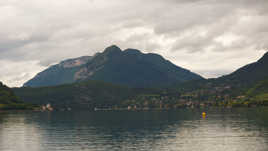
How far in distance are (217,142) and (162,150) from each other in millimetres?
24706

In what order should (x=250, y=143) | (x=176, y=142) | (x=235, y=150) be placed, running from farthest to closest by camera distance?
(x=176, y=142), (x=250, y=143), (x=235, y=150)

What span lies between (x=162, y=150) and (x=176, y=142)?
18542 mm

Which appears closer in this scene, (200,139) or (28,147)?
(28,147)

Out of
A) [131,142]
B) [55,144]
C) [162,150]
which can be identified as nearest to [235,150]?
[162,150]

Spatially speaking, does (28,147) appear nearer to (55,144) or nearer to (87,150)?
(55,144)

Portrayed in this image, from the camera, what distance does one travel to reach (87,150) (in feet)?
338

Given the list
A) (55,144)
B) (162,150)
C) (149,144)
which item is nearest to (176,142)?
(149,144)

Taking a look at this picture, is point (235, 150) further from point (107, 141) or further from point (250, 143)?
point (107, 141)

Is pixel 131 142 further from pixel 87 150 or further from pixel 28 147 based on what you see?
pixel 28 147

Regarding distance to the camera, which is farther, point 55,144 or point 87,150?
point 55,144

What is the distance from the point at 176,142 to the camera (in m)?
118

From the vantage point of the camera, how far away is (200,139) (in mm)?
125000

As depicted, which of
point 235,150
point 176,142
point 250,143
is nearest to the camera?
point 235,150

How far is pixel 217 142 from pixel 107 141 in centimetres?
3836
